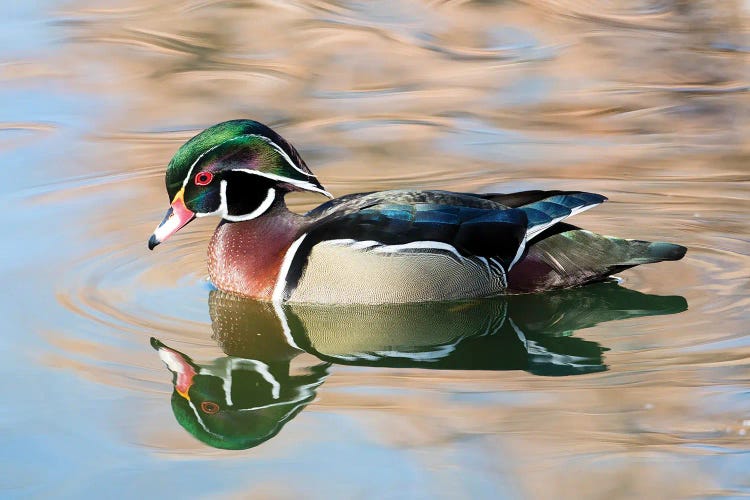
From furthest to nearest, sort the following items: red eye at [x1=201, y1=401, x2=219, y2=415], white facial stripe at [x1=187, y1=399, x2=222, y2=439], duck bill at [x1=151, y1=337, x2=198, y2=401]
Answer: duck bill at [x1=151, y1=337, x2=198, y2=401] < red eye at [x1=201, y1=401, x2=219, y2=415] < white facial stripe at [x1=187, y1=399, x2=222, y2=439]

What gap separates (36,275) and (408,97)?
421cm

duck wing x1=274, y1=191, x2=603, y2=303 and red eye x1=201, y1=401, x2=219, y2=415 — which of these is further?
duck wing x1=274, y1=191, x2=603, y2=303

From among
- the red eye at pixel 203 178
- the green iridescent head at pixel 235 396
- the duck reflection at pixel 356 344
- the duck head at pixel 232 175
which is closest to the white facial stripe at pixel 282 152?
the duck head at pixel 232 175

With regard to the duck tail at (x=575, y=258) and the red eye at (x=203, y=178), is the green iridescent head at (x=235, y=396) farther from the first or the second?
the duck tail at (x=575, y=258)

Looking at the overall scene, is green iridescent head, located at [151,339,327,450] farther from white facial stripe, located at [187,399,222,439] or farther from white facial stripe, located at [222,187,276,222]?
white facial stripe, located at [222,187,276,222]

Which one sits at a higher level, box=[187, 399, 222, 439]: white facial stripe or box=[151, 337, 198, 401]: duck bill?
box=[187, 399, 222, 439]: white facial stripe

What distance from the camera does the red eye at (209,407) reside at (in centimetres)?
592

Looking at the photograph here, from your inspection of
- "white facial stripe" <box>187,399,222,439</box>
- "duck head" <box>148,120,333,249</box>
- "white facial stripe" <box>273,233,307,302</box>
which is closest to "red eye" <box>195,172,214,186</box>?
"duck head" <box>148,120,333,249</box>

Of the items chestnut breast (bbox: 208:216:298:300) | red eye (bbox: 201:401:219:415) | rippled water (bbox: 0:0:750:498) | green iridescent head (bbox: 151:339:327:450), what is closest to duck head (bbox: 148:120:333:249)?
chestnut breast (bbox: 208:216:298:300)

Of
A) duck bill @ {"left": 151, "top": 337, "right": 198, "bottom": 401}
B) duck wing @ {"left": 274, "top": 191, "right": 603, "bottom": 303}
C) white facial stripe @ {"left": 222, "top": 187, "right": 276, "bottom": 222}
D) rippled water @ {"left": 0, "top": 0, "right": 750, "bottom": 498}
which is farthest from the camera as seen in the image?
white facial stripe @ {"left": 222, "top": 187, "right": 276, "bottom": 222}

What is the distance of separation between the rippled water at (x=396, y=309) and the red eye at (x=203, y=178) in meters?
0.62

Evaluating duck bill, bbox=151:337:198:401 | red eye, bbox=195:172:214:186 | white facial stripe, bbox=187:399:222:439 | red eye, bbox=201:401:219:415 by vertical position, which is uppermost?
red eye, bbox=195:172:214:186

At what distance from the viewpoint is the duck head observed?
7238 mm

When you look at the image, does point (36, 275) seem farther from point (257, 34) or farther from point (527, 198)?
point (257, 34)
